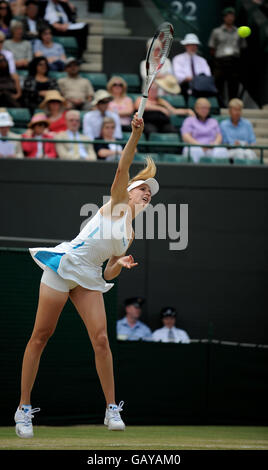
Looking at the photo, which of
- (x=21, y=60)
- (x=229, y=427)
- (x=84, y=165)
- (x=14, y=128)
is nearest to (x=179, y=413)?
(x=229, y=427)

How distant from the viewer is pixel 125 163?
6551mm

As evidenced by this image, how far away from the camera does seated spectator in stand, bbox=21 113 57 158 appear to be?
12.0 meters

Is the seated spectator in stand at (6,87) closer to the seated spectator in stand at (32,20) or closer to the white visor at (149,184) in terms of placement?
the seated spectator in stand at (32,20)

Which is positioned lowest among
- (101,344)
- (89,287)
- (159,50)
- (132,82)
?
(101,344)

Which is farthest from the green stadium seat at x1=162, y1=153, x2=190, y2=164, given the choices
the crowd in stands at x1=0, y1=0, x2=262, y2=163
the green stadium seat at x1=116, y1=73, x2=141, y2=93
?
the green stadium seat at x1=116, y1=73, x2=141, y2=93

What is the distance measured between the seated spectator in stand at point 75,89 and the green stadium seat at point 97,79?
609 mm

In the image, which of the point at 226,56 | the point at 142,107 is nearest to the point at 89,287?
the point at 142,107

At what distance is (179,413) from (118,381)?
2.91 ft

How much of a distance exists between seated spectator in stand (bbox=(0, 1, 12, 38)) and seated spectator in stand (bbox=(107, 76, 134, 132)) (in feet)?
7.12

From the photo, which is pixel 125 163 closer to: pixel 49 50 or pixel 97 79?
pixel 97 79

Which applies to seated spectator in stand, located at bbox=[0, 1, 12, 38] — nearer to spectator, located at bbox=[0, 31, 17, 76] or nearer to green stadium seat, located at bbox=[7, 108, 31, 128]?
spectator, located at bbox=[0, 31, 17, 76]

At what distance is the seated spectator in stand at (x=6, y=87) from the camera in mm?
12766

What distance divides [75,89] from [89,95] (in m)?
0.22

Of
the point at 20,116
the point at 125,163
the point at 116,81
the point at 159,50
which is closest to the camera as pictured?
the point at 125,163
